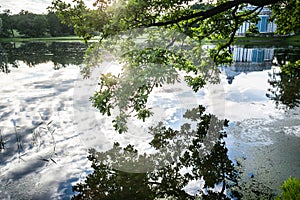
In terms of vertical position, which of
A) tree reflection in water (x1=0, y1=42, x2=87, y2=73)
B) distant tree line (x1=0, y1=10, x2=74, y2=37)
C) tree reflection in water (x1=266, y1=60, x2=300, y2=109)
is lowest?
tree reflection in water (x1=266, y1=60, x2=300, y2=109)

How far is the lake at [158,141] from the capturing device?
23.1ft

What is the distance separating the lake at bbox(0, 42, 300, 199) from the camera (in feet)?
23.1

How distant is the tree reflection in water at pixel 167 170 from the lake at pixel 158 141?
38 millimetres

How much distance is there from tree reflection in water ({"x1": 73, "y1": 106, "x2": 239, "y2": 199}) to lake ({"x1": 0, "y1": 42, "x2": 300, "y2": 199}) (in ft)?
0.13

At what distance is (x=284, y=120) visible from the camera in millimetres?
11547

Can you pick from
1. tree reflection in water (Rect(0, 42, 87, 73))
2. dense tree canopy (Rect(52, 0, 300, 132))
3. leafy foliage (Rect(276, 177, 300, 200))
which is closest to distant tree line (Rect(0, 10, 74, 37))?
tree reflection in water (Rect(0, 42, 87, 73))

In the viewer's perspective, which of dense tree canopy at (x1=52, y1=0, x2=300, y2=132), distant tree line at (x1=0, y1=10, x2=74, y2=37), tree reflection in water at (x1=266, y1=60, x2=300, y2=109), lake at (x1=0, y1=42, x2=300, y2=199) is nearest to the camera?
dense tree canopy at (x1=52, y1=0, x2=300, y2=132)

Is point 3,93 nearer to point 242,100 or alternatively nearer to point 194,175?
point 194,175

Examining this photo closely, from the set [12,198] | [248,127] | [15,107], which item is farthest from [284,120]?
[15,107]

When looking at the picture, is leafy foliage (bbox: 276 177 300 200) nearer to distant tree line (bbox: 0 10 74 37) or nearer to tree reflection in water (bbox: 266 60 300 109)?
tree reflection in water (bbox: 266 60 300 109)

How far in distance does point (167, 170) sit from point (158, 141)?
214 centimetres

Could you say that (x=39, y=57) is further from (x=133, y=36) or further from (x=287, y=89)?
(x=133, y=36)

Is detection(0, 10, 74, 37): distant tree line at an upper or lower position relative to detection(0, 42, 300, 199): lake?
upper

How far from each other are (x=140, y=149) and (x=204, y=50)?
5.41 m
